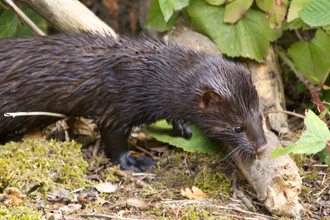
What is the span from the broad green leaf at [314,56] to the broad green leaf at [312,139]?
1.98 m

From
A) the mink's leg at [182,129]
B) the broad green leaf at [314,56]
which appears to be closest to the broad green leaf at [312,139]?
the mink's leg at [182,129]

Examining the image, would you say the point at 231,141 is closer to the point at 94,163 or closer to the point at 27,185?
the point at 94,163

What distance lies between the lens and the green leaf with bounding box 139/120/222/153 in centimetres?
447

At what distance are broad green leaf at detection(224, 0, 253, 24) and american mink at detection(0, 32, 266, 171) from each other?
912mm

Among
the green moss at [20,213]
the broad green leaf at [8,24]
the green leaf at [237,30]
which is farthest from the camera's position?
the broad green leaf at [8,24]

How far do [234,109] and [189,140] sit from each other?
100cm

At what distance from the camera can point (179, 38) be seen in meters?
5.24

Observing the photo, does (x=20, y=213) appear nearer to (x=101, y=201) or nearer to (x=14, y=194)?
(x=14, y=194)

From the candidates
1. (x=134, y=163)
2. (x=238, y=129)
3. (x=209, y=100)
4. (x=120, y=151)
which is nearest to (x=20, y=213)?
(x=120, y=151)

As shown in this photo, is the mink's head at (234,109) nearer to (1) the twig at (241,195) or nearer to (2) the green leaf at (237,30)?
(1) the twig at (241,195)

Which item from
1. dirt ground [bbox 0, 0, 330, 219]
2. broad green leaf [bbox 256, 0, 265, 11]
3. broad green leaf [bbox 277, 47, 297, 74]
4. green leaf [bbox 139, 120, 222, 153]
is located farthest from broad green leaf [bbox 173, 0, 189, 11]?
dirt ground [bbox 0, 0, 330, 219]

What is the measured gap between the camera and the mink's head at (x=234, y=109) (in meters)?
3.80

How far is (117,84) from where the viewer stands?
4250mm

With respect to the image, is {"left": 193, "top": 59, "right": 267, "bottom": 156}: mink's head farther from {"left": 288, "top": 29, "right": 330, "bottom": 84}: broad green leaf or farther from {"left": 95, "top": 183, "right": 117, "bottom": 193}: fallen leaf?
{"left": 288, "top": 29, "right": 330, "bottom": 84}: broad green leaf
